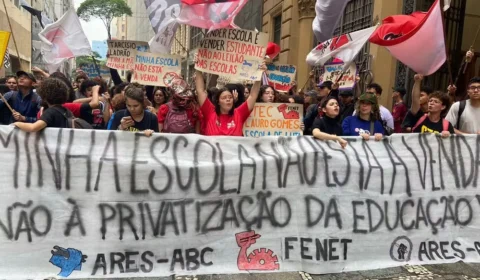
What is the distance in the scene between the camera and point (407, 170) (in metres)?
4.03

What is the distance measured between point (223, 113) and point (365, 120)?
→ 1.45 m

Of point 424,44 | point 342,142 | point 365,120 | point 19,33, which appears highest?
point 19,33

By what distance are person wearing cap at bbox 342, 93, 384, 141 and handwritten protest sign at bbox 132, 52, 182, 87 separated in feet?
8.17

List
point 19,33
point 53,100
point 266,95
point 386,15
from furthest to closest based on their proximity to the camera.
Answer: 1. point 19,33
2. point 386,15
3. point 266,95
4. point 53,100

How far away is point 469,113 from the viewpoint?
4691 millimetres

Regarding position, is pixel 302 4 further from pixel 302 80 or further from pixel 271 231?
pixel 271 231

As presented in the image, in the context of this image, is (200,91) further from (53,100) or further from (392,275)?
(392,275)

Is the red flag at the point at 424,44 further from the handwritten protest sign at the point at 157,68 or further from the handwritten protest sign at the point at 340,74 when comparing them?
the handwritten protest sign at the point at 157,68

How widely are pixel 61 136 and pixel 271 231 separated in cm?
192

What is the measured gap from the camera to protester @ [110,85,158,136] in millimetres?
3918

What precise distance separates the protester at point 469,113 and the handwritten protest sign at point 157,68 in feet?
11.2

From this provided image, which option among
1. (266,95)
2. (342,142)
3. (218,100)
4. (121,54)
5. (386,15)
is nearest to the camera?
(342,142)

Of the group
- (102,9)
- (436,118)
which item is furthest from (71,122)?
(102,9)

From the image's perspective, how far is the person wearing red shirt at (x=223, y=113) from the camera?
14.1 feet
